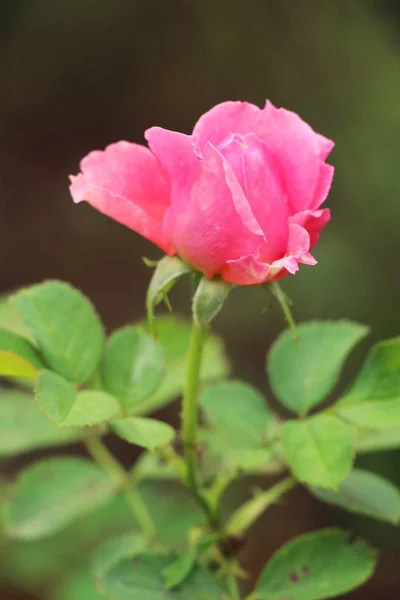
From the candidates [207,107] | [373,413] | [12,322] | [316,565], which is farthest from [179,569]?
[207,107]

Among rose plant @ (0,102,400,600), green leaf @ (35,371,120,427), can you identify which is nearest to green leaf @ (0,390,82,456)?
rose plant @ (0,102,400,600)

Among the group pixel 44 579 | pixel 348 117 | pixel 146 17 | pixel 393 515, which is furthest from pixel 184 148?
pixel 146 17

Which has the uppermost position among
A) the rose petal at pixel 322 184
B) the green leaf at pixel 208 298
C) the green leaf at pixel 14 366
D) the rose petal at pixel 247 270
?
the rose petal at pixel 322 184

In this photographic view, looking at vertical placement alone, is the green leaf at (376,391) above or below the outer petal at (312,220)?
below

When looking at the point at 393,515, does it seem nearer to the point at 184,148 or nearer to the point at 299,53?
the point at 184,148

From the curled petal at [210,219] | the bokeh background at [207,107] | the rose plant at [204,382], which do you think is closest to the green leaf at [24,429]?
the rose plant at [204,382]

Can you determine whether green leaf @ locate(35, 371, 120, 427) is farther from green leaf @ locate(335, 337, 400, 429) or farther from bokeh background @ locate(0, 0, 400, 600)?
bokeh background @ locate(0, 0, 400, 600)

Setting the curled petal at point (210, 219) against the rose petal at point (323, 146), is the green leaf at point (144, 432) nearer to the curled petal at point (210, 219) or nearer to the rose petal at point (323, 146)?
the curled petal at point (210, 219)
